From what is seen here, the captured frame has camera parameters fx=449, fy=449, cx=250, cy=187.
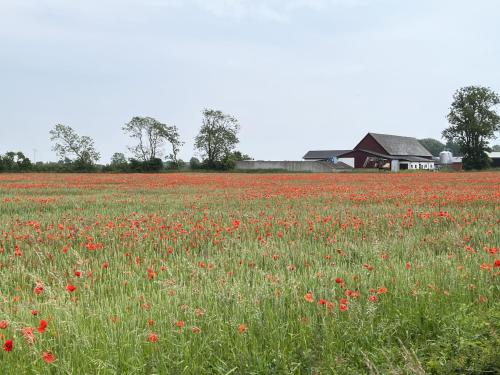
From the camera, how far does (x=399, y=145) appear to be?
98.1m

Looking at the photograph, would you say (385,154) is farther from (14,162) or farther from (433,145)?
(433,145)

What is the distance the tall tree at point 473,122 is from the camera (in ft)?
267

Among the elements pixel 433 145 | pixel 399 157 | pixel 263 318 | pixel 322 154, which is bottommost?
pixel 263 318

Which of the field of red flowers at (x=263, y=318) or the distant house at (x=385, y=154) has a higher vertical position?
the distant house at (x=385, y=154)

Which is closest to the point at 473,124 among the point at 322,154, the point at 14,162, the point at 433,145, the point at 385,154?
the point at 385,154

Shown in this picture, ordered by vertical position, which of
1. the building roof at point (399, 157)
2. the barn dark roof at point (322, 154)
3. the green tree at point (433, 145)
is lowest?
the building roof at point (399, 157)

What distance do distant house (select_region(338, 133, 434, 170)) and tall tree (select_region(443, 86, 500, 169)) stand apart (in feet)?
33.6

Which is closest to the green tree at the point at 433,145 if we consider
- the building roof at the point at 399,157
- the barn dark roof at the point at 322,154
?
the barn dark roof at the point at 322,154

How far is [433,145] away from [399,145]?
94.2 metres

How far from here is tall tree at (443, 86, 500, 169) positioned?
3204 inches

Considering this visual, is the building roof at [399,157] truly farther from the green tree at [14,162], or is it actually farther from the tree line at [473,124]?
the green tree at [14,162]

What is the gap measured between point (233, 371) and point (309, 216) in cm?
870

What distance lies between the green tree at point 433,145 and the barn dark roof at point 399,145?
261ft


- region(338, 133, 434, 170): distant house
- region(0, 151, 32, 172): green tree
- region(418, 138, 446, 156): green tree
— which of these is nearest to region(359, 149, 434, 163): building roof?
region(338, 133, 434, 170): distant house
